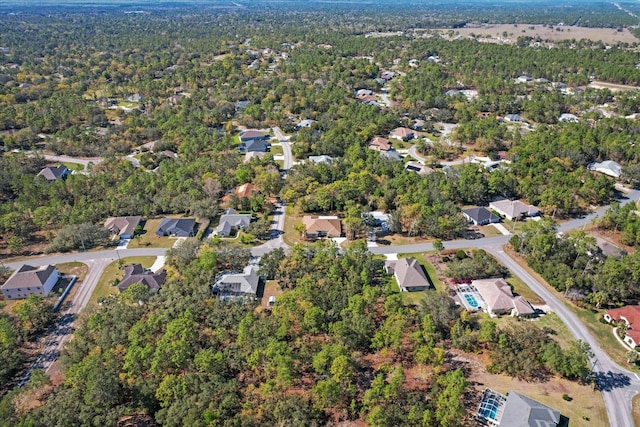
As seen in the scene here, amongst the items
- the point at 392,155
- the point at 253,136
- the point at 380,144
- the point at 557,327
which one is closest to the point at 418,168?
the point at 392,155

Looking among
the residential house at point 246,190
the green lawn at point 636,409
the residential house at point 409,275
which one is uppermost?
the green lawn at point 636,409

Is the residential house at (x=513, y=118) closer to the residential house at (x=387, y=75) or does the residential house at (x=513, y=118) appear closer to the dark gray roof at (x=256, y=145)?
the residential house at (x=387, y=75)

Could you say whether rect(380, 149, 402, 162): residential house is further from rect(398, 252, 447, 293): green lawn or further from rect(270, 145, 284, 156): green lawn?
rect(398, 252, 447, 293): green lawn

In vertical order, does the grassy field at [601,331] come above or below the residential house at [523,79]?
above

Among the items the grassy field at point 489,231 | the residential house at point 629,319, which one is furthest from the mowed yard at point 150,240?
the residential house at point 629,319

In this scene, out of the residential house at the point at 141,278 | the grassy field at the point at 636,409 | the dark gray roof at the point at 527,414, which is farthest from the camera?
the residential house at the point at 141,278

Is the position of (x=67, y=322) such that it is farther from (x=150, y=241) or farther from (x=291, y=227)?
(x=291, y=227)

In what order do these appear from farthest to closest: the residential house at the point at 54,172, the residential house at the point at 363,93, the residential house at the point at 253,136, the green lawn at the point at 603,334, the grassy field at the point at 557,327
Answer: the residential house at the point at 363,93 → the residential house at the point at 253,136 → the residential house at the point at 54,172 → the grassy field at the point at 557,327 → the green lawn at the point at 603,334
